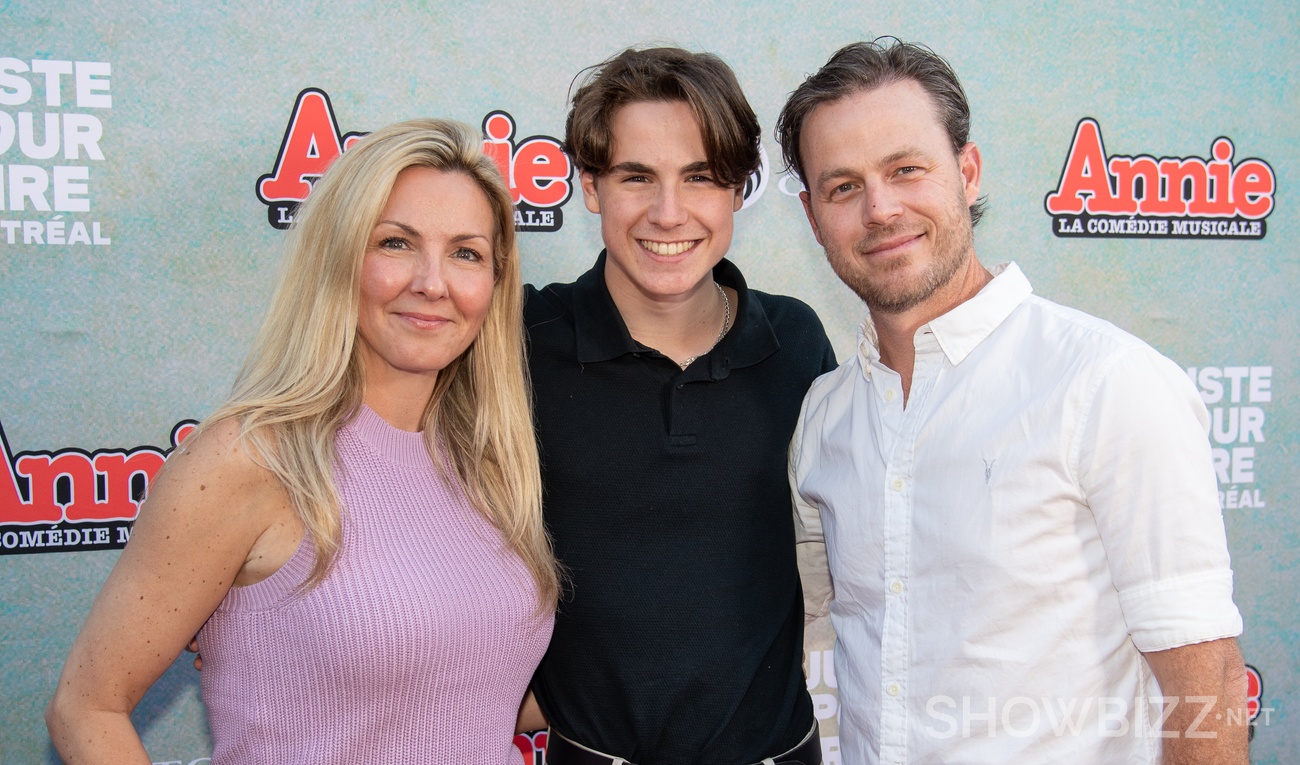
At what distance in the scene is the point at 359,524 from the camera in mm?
1366

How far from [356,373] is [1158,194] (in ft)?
8.82

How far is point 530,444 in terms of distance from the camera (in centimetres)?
164

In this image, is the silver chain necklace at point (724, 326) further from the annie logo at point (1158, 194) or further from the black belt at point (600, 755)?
the annie logo at point (1158, 194)

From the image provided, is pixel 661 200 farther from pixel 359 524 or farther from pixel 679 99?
pixel 359 524

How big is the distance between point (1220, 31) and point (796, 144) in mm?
2126

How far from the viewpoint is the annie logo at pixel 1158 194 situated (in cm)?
286

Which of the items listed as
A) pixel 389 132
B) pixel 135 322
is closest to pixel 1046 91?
pixel 389 132

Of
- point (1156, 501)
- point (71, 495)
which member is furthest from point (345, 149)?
point (1156, 501)

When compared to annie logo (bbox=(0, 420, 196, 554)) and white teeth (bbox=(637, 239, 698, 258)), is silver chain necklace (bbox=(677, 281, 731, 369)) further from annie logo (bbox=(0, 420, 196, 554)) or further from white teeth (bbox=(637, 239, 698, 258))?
annie logo (bbox=(0, 420, 196, 554))

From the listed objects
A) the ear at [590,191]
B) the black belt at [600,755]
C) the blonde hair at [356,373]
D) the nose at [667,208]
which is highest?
the ear at [590,191]

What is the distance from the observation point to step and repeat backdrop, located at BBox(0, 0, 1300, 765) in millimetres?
2240

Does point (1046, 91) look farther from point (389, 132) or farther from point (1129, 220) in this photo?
point (389, 132)

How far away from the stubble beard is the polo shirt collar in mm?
350

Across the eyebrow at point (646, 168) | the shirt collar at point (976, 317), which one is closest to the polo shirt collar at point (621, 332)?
the eyebrow at point (646, 168)
